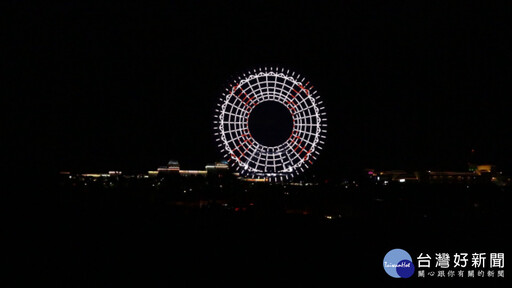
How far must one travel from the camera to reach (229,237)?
17.8 meters

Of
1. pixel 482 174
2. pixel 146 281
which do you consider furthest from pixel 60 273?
pixel 482 174

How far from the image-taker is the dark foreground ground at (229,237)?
1439 cm

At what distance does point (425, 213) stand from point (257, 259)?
35.2ft

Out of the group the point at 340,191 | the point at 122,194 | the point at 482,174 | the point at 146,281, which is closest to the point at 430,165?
the point at 482,174

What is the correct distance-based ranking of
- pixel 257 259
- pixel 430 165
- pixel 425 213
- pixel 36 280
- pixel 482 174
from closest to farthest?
pixel 36 280, pixel 257 259, pixel 425 213, pixel 482 174, pixel 430 165

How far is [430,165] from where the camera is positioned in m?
45.5

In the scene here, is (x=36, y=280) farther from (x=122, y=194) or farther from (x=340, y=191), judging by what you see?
(x=340, y=191)

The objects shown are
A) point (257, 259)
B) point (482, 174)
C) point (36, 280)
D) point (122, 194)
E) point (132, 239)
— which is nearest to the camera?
point (36, 280)

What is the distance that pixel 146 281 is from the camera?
13773mm

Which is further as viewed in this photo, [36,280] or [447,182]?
[447,182]

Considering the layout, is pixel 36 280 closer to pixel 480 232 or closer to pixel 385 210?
pixel 480 232

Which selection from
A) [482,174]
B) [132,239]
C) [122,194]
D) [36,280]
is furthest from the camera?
[482,174]

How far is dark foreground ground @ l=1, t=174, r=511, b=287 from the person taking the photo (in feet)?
47.2

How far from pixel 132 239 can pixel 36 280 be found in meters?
4.25
